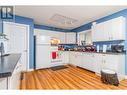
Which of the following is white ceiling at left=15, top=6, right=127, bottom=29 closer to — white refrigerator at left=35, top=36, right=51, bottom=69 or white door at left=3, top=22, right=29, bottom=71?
white door at left=3, top=22, right=29, bottom=71

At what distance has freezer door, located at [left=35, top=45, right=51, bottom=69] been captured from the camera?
438 cm

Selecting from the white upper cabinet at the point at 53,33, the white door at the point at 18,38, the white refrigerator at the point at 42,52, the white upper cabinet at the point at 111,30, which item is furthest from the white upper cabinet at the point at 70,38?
the white door at the point at 18,38

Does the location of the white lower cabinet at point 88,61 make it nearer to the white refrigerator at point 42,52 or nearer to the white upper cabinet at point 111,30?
the white upper cabinet at point 111,30

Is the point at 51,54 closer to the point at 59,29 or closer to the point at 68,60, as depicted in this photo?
the point at 68,60

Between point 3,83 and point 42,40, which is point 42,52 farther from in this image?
point 3,83

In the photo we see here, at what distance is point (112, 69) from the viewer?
9.91 feet

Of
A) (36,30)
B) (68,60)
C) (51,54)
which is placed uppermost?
(36,30)

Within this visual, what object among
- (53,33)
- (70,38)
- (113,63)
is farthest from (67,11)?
(70,38)

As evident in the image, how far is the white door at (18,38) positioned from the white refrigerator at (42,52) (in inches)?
18.8

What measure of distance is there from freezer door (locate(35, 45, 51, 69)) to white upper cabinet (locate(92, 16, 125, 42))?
2206 mm

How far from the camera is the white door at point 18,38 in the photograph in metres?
3.64
